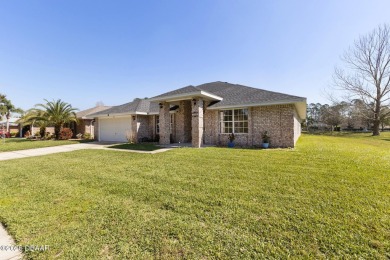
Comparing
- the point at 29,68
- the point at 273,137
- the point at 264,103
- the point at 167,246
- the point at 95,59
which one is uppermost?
Answer: the point at 95,59

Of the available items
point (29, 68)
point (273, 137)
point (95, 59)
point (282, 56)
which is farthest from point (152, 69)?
point (273, 137)

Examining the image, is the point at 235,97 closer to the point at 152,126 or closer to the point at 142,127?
the point at 152,126

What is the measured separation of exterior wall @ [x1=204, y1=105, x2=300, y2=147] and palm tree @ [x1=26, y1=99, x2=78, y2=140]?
1834cm

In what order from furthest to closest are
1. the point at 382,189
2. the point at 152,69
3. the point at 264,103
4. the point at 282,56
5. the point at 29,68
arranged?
the point at 152,69
the point at 29,68
the point at 282,56
the point at 264,103
the point at 382,189

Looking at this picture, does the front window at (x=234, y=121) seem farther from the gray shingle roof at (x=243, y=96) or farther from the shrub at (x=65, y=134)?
the shrub at (x=65, y=134)

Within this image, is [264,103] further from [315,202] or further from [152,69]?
[152,69]

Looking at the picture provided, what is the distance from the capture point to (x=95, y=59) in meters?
18.6

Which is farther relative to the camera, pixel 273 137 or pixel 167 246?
pixel 273 137

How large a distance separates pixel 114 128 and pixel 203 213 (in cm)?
1767

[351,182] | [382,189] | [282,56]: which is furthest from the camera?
[282,56]

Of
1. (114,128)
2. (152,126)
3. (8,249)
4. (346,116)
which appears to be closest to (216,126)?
(152,126)

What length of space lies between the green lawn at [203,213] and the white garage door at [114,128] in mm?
11588

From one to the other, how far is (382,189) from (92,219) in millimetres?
6966

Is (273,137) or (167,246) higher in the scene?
(273,137)
